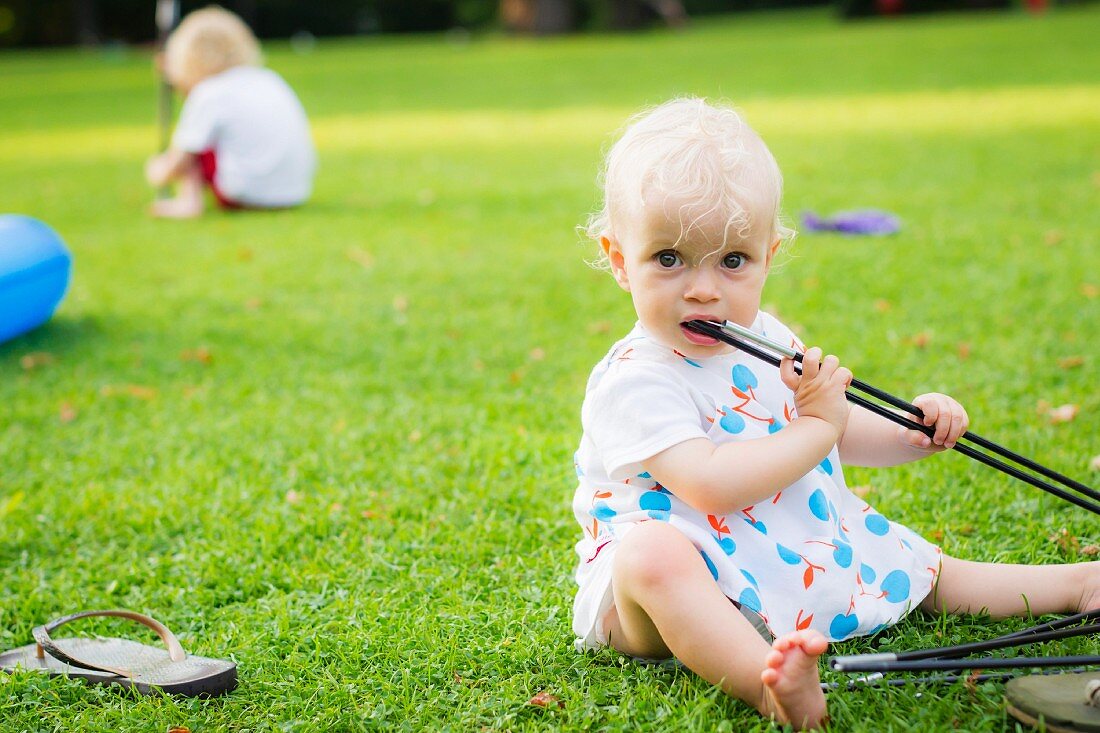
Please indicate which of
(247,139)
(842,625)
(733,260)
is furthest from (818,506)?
(247,139)

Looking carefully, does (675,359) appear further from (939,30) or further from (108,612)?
(939,30)

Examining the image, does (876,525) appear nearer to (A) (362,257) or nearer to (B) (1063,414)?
(B) (1063,414)

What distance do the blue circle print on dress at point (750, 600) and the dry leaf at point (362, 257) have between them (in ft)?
13.3

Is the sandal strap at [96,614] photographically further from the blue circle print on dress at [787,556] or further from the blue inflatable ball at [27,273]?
Answer: the blue inflatable ball at [27,273]

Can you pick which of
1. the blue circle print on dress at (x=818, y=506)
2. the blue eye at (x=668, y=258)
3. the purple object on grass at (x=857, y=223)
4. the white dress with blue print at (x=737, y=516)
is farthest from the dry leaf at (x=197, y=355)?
the purple object on grass at (x=857, y=223)

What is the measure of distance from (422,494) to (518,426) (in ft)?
1.81

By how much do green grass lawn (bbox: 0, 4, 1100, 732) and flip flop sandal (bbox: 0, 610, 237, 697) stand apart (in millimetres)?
40

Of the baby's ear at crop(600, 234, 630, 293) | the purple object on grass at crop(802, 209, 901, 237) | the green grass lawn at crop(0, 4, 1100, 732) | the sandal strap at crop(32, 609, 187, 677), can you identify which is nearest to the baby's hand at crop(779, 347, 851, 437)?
A: the baby's ear at crop(600, 234, 630, 293)

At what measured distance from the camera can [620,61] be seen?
57.8ft

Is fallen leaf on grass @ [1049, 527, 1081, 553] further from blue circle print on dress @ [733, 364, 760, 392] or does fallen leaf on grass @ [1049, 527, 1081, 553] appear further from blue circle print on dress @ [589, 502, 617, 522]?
blue circle print on dress @ [589, 502, 617, 522]

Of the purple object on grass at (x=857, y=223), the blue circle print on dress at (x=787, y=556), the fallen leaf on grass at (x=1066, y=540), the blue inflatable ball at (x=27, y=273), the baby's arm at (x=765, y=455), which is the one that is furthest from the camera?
the purple object on grass at (x=857, y=223)

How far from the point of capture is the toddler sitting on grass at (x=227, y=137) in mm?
7391

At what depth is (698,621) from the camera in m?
1.87

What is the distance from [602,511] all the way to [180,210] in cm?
612
